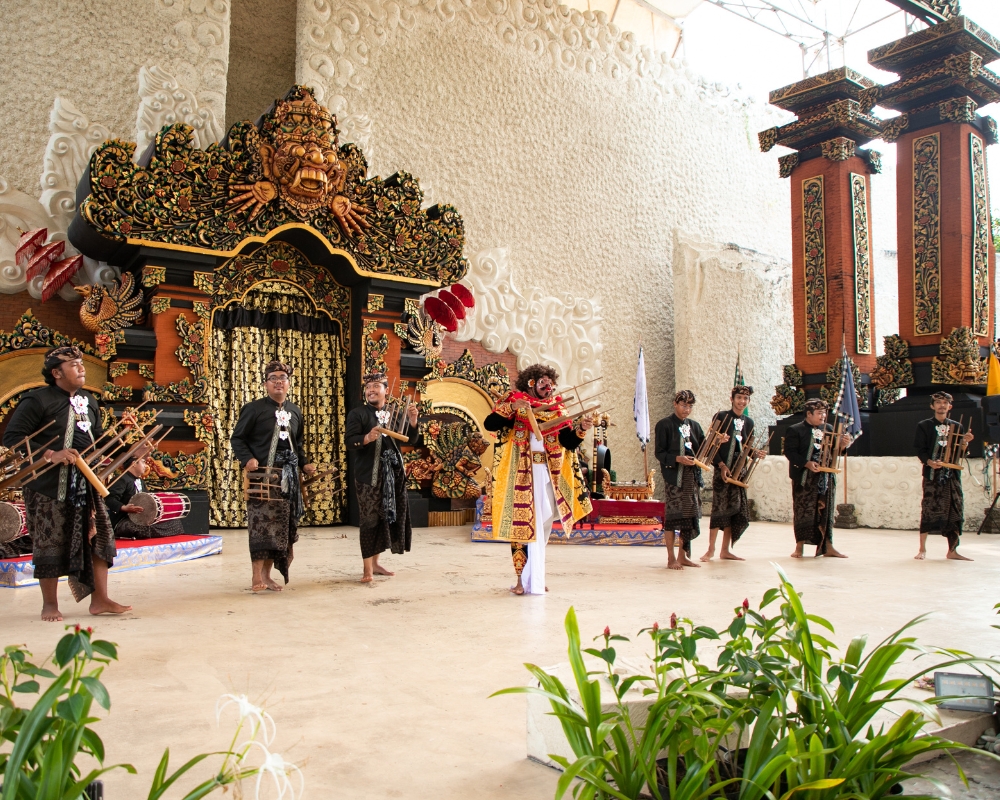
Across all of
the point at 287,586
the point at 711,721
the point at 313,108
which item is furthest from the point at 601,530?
the point at 711,721

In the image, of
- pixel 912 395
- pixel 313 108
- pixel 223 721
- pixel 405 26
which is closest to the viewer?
pixel 223 721

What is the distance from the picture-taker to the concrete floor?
8.46ft

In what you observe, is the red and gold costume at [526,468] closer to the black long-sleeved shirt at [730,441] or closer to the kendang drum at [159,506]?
the black long-sleeved shirt at [730,441]

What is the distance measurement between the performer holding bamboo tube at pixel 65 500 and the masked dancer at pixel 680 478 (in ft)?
13.8

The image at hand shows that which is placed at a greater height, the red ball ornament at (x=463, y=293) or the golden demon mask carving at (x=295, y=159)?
the golden demon mask carving at (x=295, y=159)

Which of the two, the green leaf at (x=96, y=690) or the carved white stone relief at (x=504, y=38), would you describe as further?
the carved white stone relief at (x=504, y=38)

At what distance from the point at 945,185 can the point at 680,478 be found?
7190mm

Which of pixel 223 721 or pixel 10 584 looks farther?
pixel 10 584

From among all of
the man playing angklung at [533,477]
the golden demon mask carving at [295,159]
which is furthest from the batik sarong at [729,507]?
the golden demon mask carving at [295,159]

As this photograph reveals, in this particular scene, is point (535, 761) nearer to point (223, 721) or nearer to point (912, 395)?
point (223, 721)

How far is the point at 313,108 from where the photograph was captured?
884 centimetres

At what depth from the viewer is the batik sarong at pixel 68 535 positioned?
15.0ft

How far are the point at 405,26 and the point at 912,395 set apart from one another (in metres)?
8.65

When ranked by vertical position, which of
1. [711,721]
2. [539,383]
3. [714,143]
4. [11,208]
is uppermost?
[714,143]
